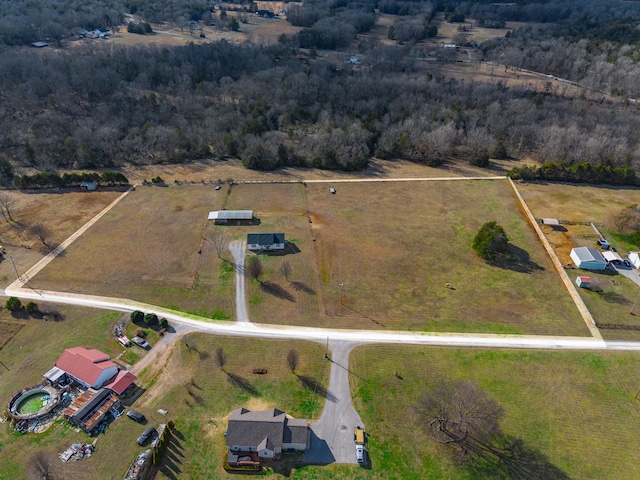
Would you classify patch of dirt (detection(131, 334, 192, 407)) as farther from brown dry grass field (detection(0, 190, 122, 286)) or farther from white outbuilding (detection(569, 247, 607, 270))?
white outbuilding (detection(569, 247, 607, 270))

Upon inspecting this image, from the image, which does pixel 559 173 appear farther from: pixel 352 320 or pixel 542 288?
pixel 352 320

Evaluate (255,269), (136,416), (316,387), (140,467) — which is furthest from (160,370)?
(255,269)

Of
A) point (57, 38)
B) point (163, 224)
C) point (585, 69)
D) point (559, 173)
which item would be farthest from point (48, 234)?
point (585, 69)

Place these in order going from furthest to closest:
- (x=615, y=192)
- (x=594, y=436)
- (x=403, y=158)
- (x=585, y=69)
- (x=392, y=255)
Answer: (x=585, y=69) < (x=403, y=158) < (x=615, y=192) < (x=392, y=255) < (x=594, y=436)

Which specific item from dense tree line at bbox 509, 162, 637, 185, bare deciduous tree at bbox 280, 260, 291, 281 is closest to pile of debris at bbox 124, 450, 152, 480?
bare deciduous tree at bbox 280, 260, 291, 281

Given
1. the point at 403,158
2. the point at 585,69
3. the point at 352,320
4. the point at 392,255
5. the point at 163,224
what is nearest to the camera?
the point at 352,320

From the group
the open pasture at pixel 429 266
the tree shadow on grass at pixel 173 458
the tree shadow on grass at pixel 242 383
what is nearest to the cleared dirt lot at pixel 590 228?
the open pasture at pixel 429 266

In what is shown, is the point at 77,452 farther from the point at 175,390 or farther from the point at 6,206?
the point at 6,206
